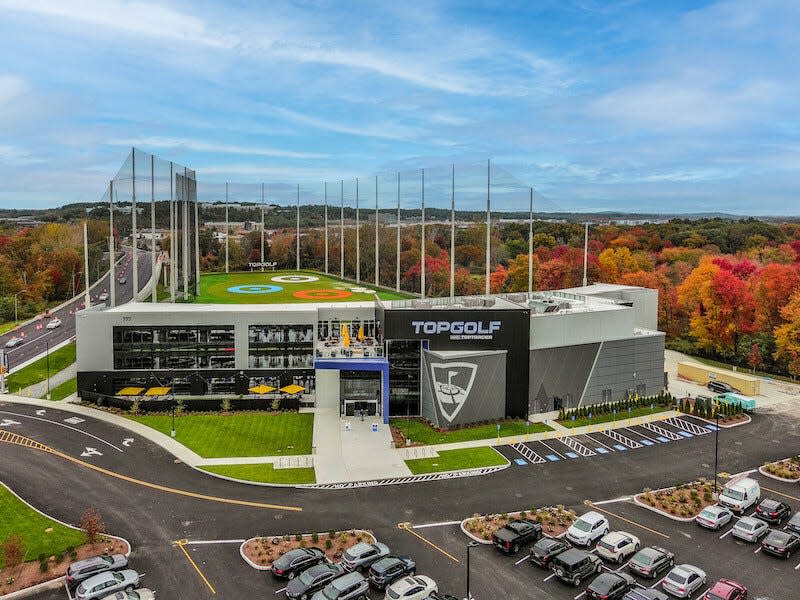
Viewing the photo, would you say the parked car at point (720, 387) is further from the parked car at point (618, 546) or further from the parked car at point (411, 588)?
the parked car at point (411, 588)

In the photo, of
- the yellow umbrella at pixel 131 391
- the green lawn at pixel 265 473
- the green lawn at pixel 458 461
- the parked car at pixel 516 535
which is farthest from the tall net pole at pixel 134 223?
the parked car at pixel 516 535

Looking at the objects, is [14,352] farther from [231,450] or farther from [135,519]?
[135,519]

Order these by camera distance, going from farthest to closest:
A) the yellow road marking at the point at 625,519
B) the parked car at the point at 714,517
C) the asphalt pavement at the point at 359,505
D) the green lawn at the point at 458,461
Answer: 1. the green lawn at the point at 458,461
2. the parked car at the point at 714,517
3. the yellow road marking at the point at 625,519
4. the asphalt pavement at the point at 359,505

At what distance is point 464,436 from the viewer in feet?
135

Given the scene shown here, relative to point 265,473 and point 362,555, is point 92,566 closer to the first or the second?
point 362,555

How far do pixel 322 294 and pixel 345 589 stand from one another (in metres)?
44.1

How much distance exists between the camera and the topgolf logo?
44.6 m

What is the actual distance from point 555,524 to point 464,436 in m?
12.6

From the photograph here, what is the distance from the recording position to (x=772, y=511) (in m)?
29.7

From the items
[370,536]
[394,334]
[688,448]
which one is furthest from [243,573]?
[688,448]

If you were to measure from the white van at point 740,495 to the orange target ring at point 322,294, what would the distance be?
3989cm

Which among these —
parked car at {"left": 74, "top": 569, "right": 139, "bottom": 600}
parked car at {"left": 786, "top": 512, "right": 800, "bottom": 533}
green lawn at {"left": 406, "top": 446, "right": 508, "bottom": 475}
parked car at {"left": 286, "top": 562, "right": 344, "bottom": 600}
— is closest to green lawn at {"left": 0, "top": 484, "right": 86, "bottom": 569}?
parked car at {"left": 74, "top": 569, "right": 139, "bottom": 600}

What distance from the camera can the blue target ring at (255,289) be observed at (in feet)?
211

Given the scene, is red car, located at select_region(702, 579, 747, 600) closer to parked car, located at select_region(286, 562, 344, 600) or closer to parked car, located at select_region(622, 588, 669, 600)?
parked car, located at select_region(622, 588, 669, 600)
